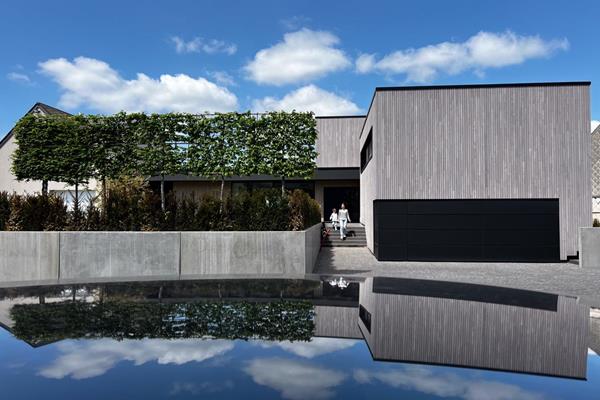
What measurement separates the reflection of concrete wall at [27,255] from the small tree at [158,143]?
20.1 ft

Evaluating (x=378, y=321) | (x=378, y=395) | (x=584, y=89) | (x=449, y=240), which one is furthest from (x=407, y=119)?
(x=378, y=395)

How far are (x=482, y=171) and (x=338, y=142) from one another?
38.2 feet

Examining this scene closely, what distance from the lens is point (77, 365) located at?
8.48ft

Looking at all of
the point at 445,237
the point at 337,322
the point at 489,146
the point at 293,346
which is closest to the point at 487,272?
the point at 445,237

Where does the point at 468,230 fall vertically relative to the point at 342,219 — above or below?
below

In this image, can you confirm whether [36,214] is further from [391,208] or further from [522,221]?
[522,221]

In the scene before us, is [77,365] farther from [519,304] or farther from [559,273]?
[559,273]

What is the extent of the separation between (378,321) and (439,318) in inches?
25.8

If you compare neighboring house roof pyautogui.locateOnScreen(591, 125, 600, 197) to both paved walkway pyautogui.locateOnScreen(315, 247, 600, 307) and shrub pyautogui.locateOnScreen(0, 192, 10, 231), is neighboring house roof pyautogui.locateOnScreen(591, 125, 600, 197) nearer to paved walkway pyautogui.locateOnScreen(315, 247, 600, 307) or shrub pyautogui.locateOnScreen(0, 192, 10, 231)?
paved walkway pyautogui.locateOnScreen(315, 247, 600, 307)

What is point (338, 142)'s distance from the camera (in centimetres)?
2442

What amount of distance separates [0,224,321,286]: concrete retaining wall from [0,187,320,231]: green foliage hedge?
0.79m

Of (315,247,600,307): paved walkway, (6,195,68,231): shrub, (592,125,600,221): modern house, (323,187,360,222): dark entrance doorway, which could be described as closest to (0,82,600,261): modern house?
(315,247,600,307): paved walkway

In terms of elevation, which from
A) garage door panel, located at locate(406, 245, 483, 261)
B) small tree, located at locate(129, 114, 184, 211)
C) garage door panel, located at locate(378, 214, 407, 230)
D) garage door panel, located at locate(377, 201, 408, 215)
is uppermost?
small tree, located at locate(129, 114, 184, 211)

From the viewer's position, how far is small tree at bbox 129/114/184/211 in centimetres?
1555
